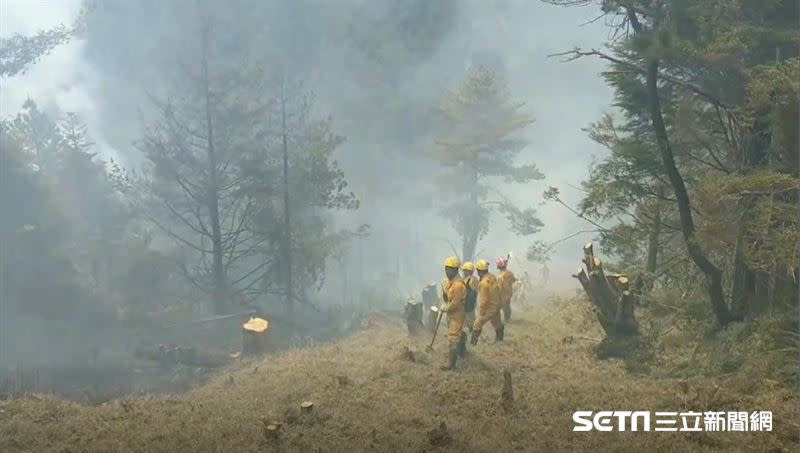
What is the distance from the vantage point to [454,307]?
9.71 meters

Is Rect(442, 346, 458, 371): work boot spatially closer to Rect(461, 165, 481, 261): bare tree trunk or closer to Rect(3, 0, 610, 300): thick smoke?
Rect(3, 0, 610, 300): thick smoke

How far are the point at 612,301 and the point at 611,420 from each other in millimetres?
4595

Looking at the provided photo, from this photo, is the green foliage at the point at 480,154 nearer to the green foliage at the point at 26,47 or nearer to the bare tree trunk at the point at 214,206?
the bare tree trunk at the point at 214,206

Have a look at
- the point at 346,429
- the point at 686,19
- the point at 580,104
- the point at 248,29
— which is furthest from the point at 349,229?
the point at 346,429

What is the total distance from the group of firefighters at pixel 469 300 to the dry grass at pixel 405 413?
27.6 inches

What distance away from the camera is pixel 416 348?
11.1 m

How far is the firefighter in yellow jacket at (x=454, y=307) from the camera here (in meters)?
9.51

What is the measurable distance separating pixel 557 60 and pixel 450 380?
7184 millimetres

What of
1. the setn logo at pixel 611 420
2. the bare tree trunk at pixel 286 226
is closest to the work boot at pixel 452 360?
the setn logo at pixel 611 420

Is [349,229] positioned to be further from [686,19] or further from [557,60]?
[686,19]

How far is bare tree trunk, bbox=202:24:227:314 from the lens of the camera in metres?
19.5

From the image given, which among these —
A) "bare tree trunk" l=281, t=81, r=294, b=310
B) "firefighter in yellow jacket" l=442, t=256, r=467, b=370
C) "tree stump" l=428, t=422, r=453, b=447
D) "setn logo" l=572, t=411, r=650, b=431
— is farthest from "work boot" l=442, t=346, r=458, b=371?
"bare tree trunk" l=281, t=81, r=294, b=310

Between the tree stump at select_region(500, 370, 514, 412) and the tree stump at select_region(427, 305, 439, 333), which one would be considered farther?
the tree stump at select_region(427, 305, 439, 333)

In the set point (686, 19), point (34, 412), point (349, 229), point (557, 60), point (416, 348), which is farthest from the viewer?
point (349, 229)
